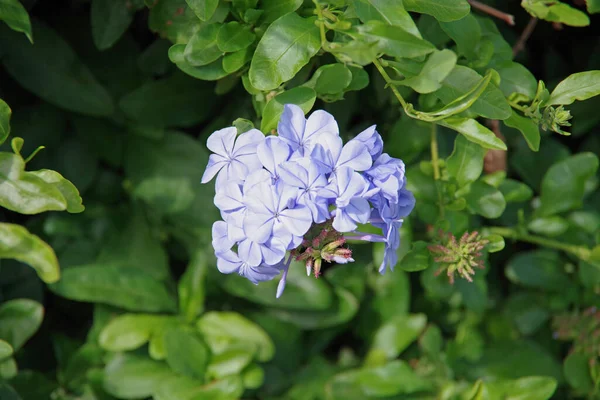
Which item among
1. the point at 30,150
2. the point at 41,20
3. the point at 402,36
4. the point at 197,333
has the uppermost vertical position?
the point at 402,36

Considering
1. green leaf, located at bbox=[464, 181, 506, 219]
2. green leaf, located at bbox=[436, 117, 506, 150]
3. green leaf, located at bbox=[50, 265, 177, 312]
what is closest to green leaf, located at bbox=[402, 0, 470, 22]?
green leaf, located at bbox=[436, 117, 506, 150]

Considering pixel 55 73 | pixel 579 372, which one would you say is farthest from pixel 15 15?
pixel 579 372

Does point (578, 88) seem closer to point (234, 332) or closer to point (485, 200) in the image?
point (485, 200)

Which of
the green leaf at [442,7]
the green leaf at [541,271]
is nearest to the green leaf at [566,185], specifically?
the green leaf at [541,271]

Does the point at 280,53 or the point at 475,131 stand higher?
the point at 280,53

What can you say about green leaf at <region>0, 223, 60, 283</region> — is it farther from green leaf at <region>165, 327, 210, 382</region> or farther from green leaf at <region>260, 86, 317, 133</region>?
green leaf at <region>165, 327, 210, 382</region>

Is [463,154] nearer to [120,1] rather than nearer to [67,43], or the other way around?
[120,1]

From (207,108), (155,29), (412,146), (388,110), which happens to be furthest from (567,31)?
(155,29)
